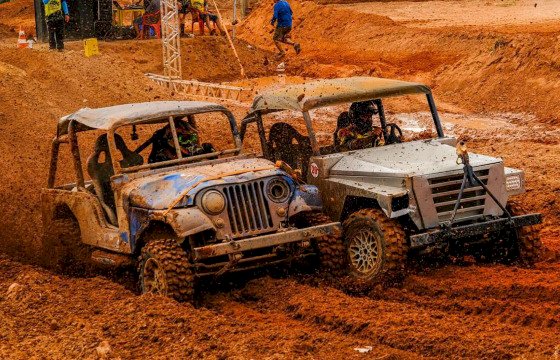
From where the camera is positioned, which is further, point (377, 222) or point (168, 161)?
point (168, 161)

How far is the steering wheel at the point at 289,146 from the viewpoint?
1252 centimetres

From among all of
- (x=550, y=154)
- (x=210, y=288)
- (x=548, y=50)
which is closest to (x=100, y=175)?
(x=210, y=288)

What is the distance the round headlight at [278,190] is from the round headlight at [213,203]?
0.53m

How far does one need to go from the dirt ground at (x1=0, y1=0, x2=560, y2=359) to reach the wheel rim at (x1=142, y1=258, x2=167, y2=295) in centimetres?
29

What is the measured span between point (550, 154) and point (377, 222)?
24.0ft

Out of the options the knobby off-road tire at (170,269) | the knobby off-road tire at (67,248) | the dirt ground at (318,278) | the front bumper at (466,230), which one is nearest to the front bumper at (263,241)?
the knobby off-road tire at (170,269)

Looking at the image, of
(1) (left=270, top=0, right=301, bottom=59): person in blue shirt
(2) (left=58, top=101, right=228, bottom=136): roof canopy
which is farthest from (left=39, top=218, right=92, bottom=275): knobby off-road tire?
(1) (left=270, top=0, right=301, bottom=59): person in blue shirt

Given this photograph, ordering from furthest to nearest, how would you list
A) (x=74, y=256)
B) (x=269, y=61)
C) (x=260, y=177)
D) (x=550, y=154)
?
(x=269, y=61), (x=550, y=154), (x=74, y=256), (x=260, y=177)

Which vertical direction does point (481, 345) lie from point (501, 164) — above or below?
below

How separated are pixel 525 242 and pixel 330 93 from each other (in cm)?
254

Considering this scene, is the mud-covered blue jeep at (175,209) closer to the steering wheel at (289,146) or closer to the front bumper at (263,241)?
the front bumper at (263,241)

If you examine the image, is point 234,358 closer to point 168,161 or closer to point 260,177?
point 260,177

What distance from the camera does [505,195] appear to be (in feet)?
38.5

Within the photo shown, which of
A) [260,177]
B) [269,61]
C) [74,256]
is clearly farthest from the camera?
[269,61]
